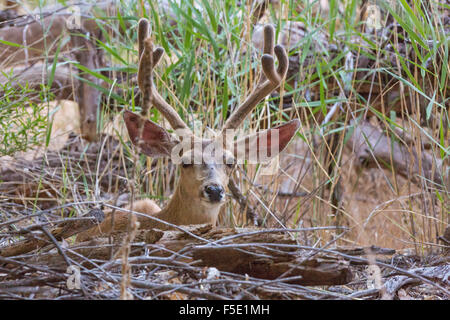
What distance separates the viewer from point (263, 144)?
3.76m

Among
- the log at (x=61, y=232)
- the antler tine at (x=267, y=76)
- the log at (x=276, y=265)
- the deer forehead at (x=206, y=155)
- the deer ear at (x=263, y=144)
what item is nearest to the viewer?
the log at (x=276, y=265)

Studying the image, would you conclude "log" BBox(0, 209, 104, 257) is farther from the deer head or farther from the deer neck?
the deer neck

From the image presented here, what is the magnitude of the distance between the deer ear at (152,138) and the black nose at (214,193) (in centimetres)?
52

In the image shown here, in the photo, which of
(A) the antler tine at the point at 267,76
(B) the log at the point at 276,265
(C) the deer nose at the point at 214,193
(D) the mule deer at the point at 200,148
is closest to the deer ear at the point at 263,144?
(D) the mule deer at the point at 200,148

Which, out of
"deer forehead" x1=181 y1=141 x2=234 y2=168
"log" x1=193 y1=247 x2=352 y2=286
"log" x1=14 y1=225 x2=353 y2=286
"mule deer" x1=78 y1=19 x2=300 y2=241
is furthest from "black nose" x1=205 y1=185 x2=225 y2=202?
"log" x1=193 y1=247 x2=352 y2=286

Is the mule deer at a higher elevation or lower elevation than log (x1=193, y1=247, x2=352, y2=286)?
higher

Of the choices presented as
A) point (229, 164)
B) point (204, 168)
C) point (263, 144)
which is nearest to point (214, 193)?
point (204, 168)

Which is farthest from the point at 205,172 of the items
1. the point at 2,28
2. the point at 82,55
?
the point at 2,28

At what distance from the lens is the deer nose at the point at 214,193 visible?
10.7 ft

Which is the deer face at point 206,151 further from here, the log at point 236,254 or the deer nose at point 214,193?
the log at point 236,254

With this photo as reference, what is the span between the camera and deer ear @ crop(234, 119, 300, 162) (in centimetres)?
367

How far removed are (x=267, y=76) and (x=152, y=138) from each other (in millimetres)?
863

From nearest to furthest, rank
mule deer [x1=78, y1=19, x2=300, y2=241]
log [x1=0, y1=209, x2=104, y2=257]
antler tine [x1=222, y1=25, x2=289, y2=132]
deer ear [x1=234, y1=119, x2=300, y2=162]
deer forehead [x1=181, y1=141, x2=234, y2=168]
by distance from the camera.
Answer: log [x1=0, y1=209, x2=104, y2=257] < antler tine [x1=222, y1=25, x2=289, y2=132] < mule deer [x1=78, y1=19, x2=300, y2=241] < deer forehead [x1=181, y1=141, x2=234, y2=168] < deer ear [x1=234, y1=119, x2=300, y2=162]

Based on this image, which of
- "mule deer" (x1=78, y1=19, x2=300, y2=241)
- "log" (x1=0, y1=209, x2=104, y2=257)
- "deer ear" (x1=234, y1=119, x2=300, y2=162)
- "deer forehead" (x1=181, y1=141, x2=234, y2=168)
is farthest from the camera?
"deer ear" (x1=234, y1=119, x2=300, y2=162)
